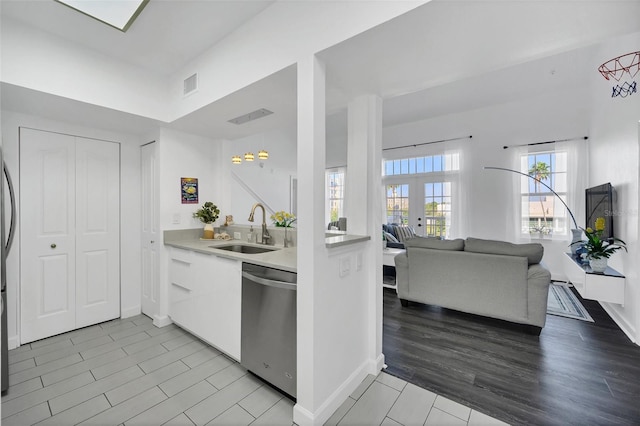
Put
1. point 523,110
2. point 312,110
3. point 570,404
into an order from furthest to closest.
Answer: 1. point 523,110
2. point 570,404
3. point 312,110

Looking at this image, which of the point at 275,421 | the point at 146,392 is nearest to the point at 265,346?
the point at 275,421

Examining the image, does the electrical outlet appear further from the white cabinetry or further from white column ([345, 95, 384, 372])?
the white cabinetry

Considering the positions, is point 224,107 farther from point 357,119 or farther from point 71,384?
point 71,384

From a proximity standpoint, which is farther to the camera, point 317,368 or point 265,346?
point 265,346

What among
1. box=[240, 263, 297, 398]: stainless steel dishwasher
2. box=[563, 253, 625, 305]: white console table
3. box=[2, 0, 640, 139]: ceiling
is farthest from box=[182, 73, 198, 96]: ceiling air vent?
box=[563, 253, 625, 305]: white console table

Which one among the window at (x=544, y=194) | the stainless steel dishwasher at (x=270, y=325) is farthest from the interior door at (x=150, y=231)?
the window at (x=544, y=194)

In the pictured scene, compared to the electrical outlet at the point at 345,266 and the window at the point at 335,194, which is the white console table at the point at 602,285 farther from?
the window at the point at 335,194

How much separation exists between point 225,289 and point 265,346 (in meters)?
0.59

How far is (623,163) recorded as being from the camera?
294 centimetres

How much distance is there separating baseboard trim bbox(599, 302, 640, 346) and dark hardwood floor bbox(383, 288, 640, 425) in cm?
4

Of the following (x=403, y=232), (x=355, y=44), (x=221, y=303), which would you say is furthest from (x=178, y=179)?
(x=403, y=232)

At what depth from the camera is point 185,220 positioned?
320 cm

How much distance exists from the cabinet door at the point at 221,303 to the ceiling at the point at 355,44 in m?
1.38

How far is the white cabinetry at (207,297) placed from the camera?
7.11 feet
